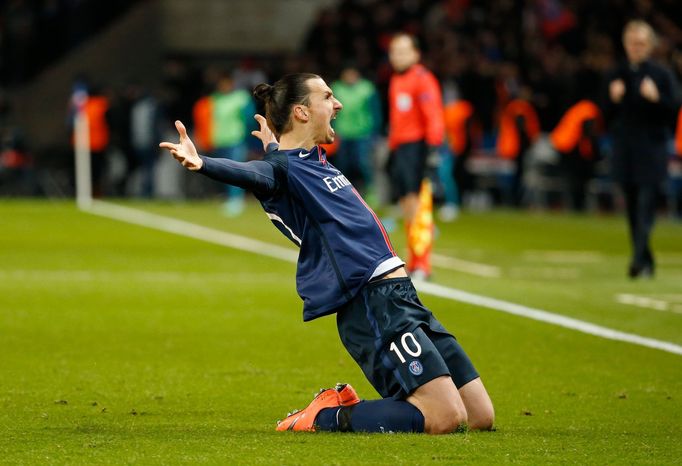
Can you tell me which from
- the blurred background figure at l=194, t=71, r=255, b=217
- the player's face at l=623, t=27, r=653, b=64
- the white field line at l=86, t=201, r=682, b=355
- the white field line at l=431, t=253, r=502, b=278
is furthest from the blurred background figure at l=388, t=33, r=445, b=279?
the blurred background figure at l=194, t=71, r=255, b=217

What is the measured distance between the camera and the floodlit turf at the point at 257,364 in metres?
6.57

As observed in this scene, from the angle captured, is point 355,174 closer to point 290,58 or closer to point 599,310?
point 290,58

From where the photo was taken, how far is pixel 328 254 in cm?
706

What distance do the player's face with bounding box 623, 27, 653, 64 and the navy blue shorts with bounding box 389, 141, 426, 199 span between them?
88.8 inches

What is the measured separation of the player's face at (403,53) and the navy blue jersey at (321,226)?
7962 mm

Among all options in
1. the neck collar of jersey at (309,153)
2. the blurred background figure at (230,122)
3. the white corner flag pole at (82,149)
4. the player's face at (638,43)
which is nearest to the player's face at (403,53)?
the player's face at (638,43)

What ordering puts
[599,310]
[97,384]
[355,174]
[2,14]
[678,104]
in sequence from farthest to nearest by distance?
[2,14] → [355,174] → [678,104] → [599,310] → [97,384]

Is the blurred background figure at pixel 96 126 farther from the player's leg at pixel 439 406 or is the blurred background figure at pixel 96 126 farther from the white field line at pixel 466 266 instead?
the player's leg at pixel 439 406

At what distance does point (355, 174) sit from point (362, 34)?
22.8 feet

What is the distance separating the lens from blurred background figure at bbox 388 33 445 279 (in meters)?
15.0

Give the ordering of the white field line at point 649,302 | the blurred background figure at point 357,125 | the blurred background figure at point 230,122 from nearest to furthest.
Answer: the white field line at point 649,302 → the blurred background figure at point 357,125 → the blurred background figure at point 230,122

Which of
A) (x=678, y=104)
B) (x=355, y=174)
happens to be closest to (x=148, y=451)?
(x=678, y=104)

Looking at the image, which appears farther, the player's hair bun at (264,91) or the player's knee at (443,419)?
the player's hair bun at (264,91)

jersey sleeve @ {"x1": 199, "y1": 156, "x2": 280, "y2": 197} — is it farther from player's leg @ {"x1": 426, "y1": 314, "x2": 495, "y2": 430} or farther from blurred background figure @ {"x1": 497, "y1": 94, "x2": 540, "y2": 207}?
blurred background figure @ {"x1": 497, "y1": 94, "x2": 540, "y2": 207}
